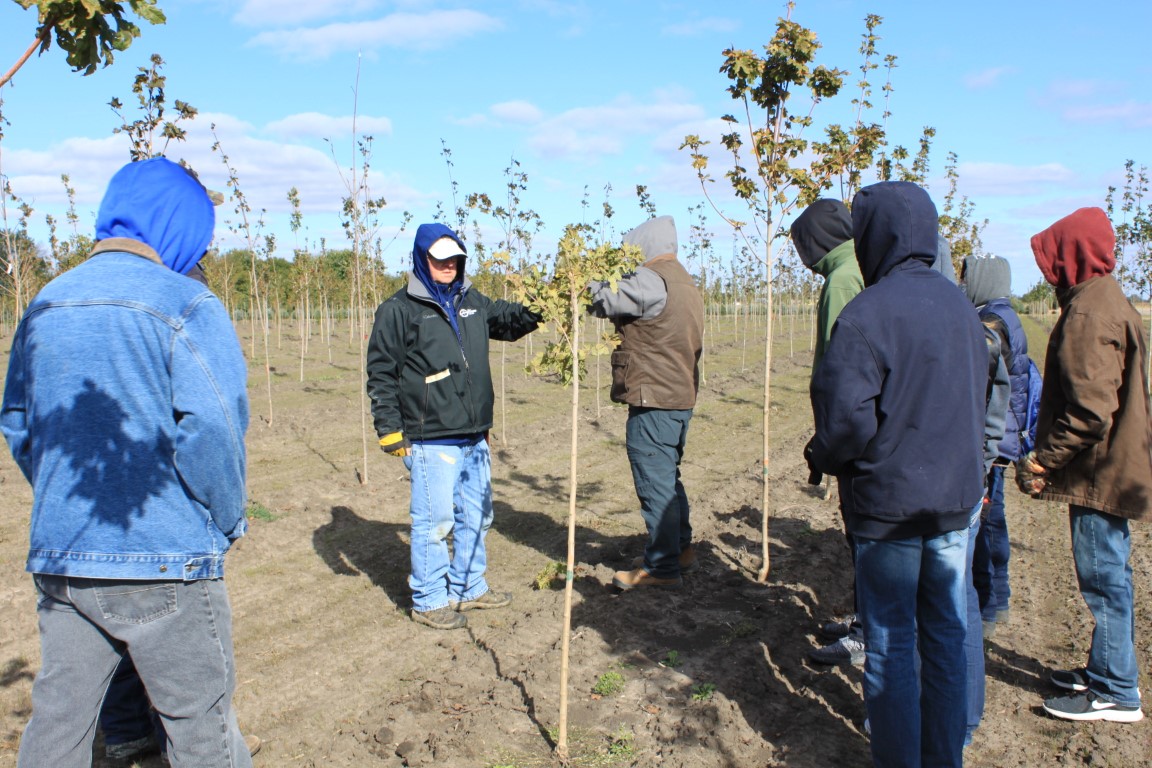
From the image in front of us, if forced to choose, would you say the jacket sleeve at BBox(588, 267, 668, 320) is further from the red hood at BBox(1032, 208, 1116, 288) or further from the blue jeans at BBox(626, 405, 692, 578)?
the red hood at BBox(1032, 208, 1116, 288)

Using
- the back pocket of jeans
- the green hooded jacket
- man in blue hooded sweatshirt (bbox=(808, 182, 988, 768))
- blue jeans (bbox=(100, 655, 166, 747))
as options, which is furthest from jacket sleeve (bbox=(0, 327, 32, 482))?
the green hooded jacket

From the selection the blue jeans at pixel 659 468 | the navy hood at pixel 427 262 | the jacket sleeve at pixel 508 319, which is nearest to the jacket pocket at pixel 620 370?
the blue jeans at pixel 659 468

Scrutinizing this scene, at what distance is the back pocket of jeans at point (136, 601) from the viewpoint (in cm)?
229

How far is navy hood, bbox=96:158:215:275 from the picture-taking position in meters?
2.46

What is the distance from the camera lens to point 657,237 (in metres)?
5.21

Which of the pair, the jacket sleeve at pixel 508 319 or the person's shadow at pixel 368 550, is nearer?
the jacket sleeve at pixel 508 319

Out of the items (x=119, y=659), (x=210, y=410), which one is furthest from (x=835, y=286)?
(x=119, y=659)

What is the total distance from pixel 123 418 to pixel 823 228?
127 inches

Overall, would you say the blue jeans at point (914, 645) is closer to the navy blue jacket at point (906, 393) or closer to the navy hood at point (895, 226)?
the navy blue jacket at point (906, 393)

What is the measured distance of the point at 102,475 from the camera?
2.29m

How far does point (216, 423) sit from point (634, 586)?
348 cm

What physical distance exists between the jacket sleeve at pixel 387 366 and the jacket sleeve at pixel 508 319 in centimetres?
57

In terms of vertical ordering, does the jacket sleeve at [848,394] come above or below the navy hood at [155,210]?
below

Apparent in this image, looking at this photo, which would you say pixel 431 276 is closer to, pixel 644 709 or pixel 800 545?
pixel 644 709
